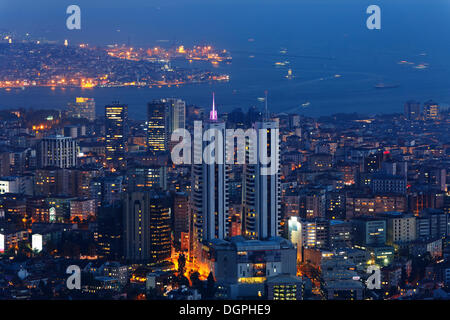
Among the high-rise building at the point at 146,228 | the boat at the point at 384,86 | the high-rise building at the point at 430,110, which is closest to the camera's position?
the high-rise building at the point at 146,228

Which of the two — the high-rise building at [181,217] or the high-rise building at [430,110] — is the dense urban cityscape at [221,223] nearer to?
the high-rise building at [181,217]

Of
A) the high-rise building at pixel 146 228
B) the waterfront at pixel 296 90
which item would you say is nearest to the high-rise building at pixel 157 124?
the waterfront at pixel 296 90

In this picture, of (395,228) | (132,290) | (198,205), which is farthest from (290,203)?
(132,290)

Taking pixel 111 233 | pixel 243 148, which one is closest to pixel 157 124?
pixel 111 233

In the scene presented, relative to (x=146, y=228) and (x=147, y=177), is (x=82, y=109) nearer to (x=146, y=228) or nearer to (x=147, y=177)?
(x=147, y=177)
